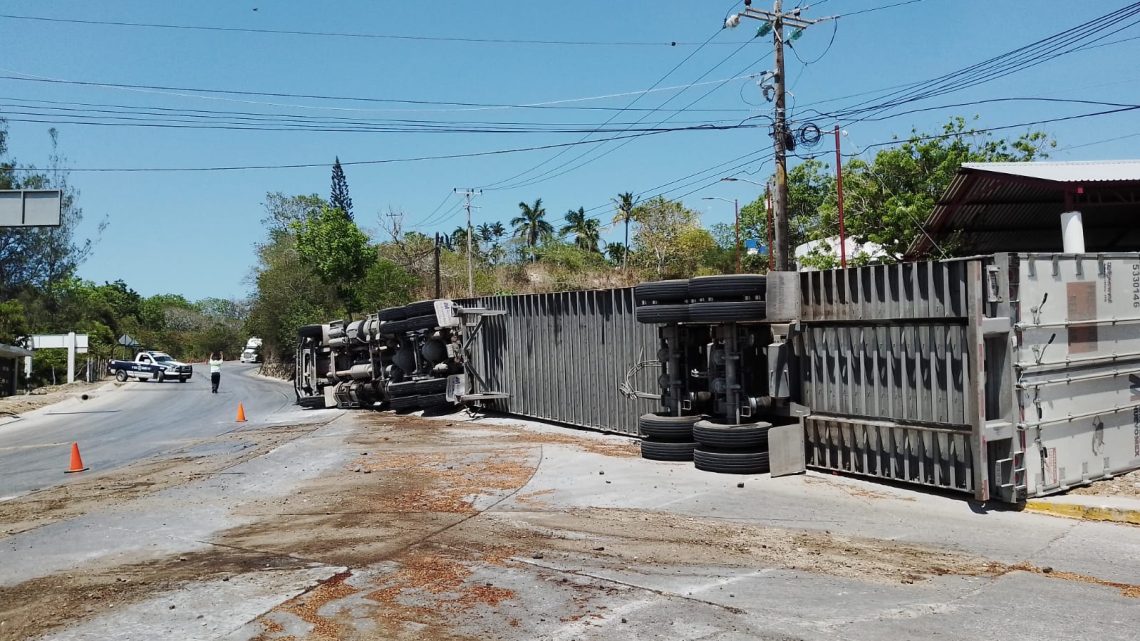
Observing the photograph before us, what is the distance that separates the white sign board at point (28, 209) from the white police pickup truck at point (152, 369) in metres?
30.7

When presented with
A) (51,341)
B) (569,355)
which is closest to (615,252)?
(51,341)

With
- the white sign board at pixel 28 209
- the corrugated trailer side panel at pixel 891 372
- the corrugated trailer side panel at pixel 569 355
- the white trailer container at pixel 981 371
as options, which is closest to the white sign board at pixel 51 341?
the white sign board at pixel 28 209

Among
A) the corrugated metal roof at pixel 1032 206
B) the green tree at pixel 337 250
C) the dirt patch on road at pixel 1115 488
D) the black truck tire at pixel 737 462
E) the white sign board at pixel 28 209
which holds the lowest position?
the dirt patch on road at pixel 1115 488

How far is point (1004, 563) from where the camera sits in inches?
262

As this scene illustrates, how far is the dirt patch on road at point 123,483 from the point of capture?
31.4 feet

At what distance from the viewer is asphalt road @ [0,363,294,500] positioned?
1445cm

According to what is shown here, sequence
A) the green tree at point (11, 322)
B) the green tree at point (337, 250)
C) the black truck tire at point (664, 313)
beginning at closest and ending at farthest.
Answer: the black truck tire at point (664, 313)
the green tree at point (11, 322)
the green tree at point (337, 250)

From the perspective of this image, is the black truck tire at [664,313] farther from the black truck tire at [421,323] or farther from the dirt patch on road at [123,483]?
the black truck tire at [421,323]

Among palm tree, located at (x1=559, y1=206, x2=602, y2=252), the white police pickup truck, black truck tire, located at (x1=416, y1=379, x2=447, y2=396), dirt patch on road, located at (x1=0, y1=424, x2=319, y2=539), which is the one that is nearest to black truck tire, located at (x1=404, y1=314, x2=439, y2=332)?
black truck tire, located at (x1=416, y1=379, x2=447, y2=396)

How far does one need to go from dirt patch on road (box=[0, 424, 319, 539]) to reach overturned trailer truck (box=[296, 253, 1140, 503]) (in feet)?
22.4

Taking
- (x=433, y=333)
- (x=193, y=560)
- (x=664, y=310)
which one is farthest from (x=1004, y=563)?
(x=433, y=333)

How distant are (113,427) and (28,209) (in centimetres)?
615

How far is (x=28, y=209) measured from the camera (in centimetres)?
2012

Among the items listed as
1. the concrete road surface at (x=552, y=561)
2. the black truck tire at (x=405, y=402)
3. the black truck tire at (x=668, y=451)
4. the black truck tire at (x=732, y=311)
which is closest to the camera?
the concrete road surface at (x=552, y=561)
